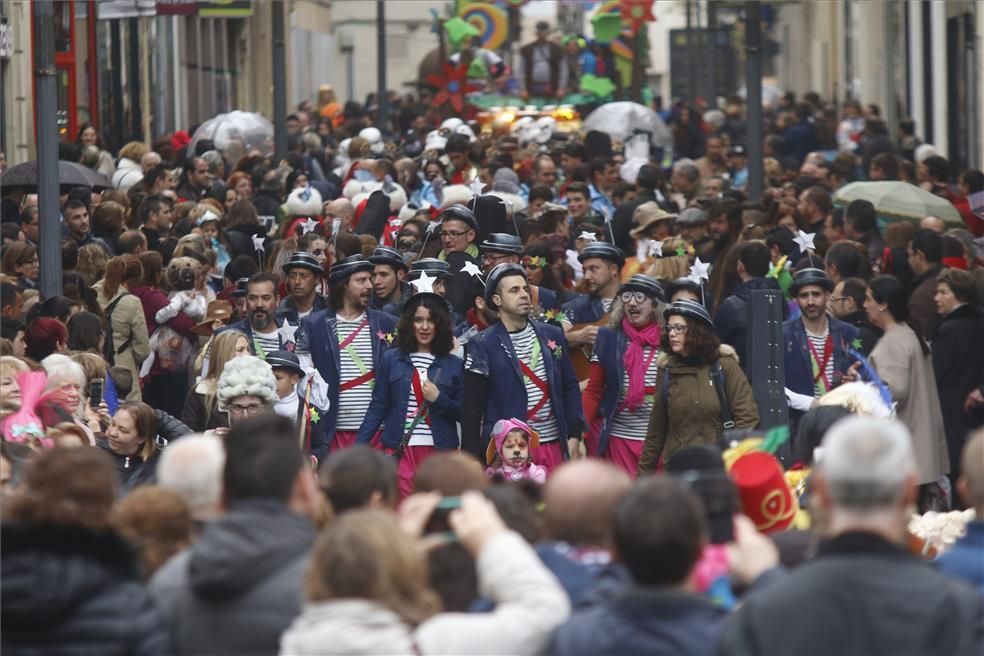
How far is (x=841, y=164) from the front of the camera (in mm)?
23641

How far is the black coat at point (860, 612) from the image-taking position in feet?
16.3

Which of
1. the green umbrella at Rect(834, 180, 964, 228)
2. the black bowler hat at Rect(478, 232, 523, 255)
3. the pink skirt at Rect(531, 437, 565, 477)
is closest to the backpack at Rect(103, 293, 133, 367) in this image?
the black bowler hat at Rect(478, 232, 523, 255)

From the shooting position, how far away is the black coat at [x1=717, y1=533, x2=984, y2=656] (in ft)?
16.3

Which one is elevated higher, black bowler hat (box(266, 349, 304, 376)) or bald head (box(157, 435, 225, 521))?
bald head (box(157, 435, 225, 521))

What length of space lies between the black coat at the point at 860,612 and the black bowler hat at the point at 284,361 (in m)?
6.09

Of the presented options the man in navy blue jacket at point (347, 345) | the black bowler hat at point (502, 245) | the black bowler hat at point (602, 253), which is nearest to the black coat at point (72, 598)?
the man in navy blue jacket at point (347, 345)

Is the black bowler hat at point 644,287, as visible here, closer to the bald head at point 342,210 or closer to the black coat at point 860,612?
the bald head at point 342,210

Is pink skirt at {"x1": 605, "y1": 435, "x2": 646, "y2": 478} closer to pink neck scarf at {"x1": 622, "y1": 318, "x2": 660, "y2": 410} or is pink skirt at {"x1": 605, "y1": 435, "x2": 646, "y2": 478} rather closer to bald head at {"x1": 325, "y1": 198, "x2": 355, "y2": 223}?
pink neck scarf at {"x1": 622, "y1": 318, "x2": 660, "y2": 410}

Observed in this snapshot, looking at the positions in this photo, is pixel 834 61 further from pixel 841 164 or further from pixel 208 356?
pixel 208 356

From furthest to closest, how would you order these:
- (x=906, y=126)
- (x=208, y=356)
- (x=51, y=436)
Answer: (x=906, y=126) < (x=208, y=356) < (x=51, y=436)

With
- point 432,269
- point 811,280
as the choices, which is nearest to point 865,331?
point 811,280

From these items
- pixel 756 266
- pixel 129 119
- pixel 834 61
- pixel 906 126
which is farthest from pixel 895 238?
pixel 834 61

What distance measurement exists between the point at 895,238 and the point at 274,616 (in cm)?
970

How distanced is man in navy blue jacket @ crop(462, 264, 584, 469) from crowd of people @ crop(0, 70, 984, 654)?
2cm
